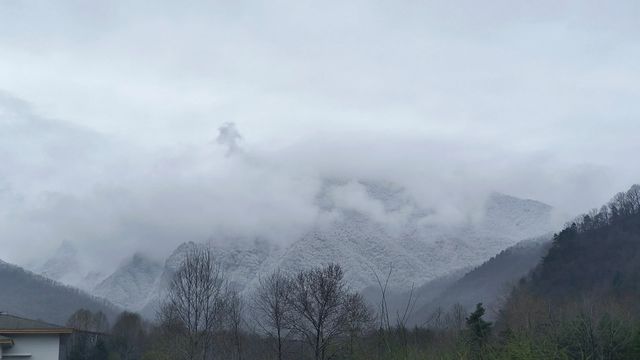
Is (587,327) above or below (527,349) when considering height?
above

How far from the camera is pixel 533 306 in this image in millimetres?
65688

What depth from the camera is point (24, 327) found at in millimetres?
45156

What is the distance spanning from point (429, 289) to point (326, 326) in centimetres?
14311

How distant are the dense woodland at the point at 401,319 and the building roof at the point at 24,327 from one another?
25.1 feet

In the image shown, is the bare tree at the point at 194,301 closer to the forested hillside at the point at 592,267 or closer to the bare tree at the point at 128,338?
the forested hillside at the point at 592,267

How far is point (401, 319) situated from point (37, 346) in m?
35.0

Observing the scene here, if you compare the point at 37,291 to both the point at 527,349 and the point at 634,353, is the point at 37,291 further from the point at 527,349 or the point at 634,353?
the point at 527,349

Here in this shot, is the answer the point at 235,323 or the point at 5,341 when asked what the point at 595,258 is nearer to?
the point at 235,323

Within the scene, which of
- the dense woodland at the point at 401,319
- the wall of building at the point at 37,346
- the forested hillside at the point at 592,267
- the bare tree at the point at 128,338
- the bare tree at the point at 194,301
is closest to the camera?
the dense woodland at the point at 401,319

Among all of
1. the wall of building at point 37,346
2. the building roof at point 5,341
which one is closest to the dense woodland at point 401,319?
the wall of building at point 37,346

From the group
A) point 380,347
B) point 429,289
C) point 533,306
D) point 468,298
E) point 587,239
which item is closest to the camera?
point 380,347

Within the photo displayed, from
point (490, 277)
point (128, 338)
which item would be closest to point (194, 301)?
point (128, 338)

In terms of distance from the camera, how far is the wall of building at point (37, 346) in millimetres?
44688

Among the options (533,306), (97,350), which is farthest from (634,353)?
(97,350)
